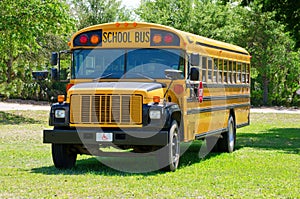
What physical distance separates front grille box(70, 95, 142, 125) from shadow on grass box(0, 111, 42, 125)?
1588cm

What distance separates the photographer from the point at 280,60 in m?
41.4

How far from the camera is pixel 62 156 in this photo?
12148 mm

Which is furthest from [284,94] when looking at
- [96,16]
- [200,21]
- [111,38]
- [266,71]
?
[111,38]

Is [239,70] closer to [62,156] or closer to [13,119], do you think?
[62,156]

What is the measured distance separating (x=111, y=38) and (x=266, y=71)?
30.0 meters

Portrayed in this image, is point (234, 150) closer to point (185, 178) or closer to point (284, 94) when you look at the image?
point (185, 178)

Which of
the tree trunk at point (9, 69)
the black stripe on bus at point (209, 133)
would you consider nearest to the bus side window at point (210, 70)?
the black stripe on bus at point (209, 133)

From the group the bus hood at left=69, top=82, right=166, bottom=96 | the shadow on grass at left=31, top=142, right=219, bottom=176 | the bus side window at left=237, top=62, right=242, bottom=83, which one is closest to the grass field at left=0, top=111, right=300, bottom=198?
the shadow on grass at left=31, top=142, right=219, bottom=176

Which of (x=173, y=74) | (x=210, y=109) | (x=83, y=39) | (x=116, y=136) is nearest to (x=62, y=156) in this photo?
(x=116, y=136)

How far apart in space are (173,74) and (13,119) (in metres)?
18.2

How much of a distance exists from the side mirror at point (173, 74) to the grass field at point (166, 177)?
5.26 feet

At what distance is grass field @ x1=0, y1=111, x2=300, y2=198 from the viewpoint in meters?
9.66

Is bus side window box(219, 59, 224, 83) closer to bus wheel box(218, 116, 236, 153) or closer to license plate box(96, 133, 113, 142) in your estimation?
bus wheel box(218, 116, 236, 153)

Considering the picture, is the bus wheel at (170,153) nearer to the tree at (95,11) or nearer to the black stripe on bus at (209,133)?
the black stripe on bus at (209,133)
